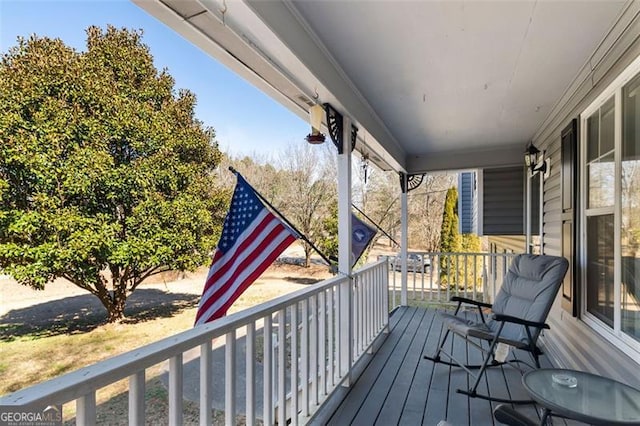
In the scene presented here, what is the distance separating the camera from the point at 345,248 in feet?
9.25

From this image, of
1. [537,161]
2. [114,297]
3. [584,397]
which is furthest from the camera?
[114,297]

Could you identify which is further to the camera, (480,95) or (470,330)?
(480,95)

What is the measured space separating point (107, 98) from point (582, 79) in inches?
303

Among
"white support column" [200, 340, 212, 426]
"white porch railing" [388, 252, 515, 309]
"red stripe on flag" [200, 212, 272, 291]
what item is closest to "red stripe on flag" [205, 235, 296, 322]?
"red stripe on flag" [200, 212, 272, 291]

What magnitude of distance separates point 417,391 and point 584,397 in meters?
1.38

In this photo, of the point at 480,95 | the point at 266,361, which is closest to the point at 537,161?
the point at 480,95

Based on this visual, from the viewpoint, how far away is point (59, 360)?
19.6 ft

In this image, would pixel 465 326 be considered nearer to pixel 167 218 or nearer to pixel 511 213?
pixel 511 213

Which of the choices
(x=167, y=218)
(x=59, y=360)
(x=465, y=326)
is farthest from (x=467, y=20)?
(x=59, y=360)

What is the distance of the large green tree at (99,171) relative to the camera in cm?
570

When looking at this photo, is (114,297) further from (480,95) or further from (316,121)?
(480,95)

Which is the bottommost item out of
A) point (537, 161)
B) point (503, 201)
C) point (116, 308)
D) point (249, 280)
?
point (116, 308)

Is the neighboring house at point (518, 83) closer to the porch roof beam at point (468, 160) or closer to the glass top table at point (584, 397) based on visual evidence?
the glass top table at point (584, 397)

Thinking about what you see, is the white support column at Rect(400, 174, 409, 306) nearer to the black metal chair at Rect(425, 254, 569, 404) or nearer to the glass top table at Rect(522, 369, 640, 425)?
the black metal chair at Rect(425, 254, 569, 404)
